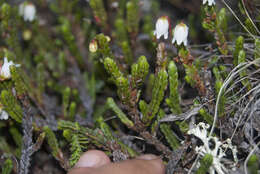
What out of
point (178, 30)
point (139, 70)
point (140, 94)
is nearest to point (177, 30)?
point (178, 30)

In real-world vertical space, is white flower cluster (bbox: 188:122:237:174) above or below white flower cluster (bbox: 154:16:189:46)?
below

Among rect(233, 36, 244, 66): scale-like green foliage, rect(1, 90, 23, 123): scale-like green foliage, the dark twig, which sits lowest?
the dark twig

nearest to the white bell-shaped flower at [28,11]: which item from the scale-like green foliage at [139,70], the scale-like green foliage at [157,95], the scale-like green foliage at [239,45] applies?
the scale-like green foliage at [139,70]

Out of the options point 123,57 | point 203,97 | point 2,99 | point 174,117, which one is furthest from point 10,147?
point 203,97

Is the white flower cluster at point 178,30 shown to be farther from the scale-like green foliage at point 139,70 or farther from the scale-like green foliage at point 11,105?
the scale-like green foliage at point 11,105

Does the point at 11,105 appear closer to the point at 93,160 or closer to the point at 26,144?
the point at 26,144

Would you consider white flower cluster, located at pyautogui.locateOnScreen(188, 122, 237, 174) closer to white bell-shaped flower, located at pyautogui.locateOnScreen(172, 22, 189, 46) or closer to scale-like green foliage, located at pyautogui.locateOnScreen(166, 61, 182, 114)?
scale-like green foliage, located at pyautogui.locateOnScreen(166, 61, 182, 114)

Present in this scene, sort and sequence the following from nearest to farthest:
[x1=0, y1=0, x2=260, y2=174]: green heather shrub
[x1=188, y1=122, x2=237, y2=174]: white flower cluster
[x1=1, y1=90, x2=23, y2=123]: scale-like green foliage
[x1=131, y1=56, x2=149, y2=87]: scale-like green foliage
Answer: [x1=188, y1=122, x2=237, y2=174]: white flower cluster
[x1=0, y1=0, x2=260, y2=174]: green heather shrub
[x1=131, y1=56, x2=149, y2=87]: scale-like green foliage
[x1=1, y1=90, x2=23, y2=123]: scale-like green foliage

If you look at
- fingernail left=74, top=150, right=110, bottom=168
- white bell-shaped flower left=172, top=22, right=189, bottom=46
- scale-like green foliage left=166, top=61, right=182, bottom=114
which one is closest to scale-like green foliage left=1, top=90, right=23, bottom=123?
fingernail left=74, top=150, right=110, bottom=168
